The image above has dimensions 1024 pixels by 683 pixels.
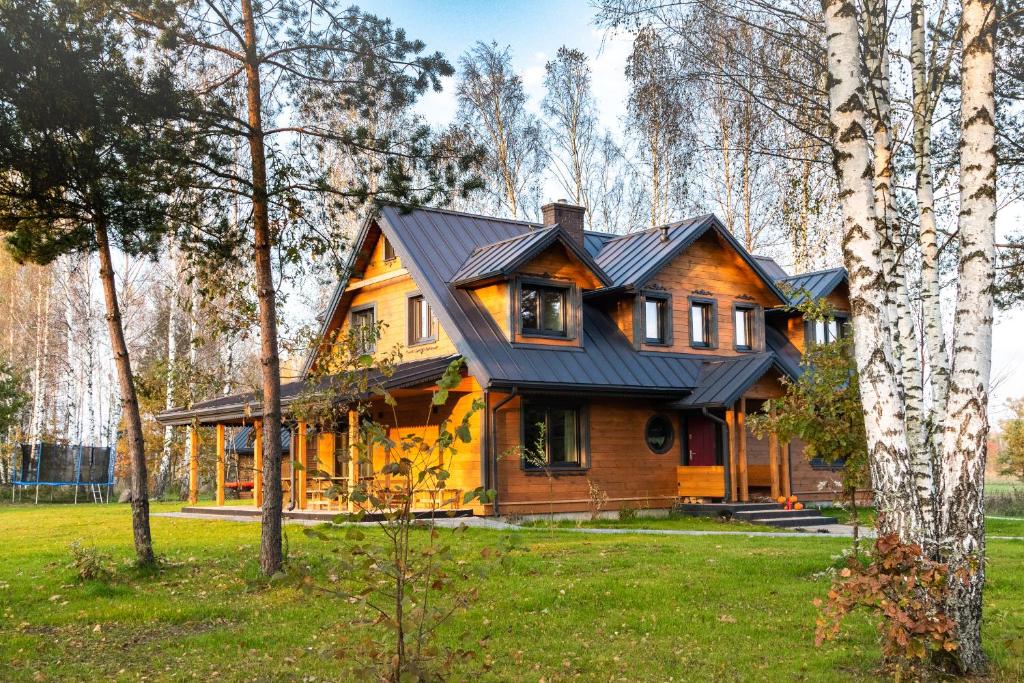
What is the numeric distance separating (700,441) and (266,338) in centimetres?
1267

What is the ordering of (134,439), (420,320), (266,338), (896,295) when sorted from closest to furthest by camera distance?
(896,295) < (266,338) < (134,439) < (420,320)

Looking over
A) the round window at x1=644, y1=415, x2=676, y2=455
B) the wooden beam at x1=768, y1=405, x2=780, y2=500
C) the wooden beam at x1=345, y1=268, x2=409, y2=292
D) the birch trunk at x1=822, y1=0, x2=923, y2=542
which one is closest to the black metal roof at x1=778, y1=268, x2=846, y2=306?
the wooden beam at x1=768, y1=405, x2=780, y2=500

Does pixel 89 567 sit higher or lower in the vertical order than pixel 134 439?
lower

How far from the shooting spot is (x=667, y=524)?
59.3 feet

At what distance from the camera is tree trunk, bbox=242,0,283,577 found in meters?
10.1

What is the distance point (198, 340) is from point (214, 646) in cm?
331

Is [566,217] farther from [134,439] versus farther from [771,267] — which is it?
[134,439]

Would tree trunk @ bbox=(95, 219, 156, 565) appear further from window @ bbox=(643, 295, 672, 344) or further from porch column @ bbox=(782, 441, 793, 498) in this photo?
porch column @ bbox=(782, 441, 793, 498)

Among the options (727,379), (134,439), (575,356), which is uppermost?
(575,356)

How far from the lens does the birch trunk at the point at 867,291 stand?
239 inches

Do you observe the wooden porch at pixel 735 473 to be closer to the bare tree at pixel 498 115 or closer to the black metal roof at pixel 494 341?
the black metal roof at pixel 494 341

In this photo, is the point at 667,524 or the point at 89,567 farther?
the point at 667,524

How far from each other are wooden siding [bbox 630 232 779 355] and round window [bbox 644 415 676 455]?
1.53 m

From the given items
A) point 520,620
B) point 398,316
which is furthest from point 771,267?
point 520,620
